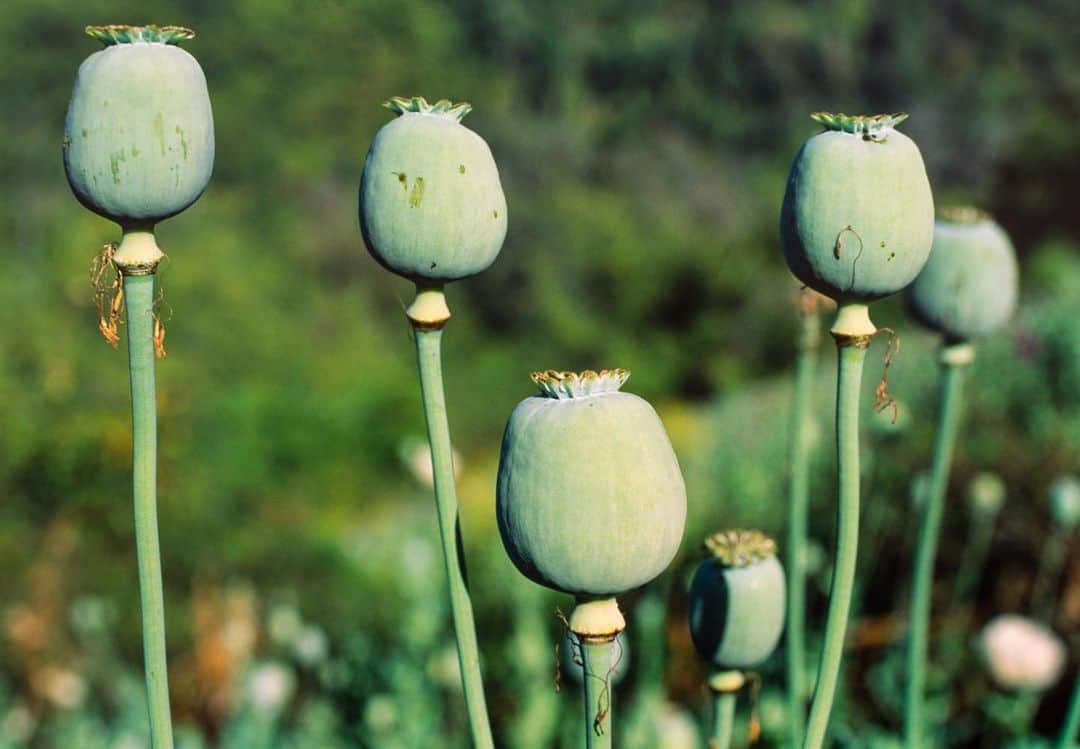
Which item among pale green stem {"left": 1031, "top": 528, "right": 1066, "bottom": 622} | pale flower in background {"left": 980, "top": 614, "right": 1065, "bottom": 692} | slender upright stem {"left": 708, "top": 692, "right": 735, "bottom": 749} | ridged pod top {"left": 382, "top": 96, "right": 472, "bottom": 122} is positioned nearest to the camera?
ridged pod top {"left": 382, "top": 96, "right": 472, "bottom": 122}

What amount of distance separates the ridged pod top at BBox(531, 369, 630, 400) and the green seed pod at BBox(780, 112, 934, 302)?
13 centimetres

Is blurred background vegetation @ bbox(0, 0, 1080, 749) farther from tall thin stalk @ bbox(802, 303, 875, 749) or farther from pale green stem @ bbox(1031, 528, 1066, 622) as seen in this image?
tall thin stalk @ bbox(802, 303, 875, 749)

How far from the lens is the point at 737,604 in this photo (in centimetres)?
101


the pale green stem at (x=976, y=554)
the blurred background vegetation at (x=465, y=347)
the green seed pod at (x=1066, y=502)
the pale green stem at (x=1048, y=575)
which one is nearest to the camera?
the green seed pod at (x=1066, y=502)

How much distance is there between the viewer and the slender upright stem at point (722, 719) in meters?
0.96

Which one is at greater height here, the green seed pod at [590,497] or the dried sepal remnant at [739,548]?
the green seed pod at [590,497]

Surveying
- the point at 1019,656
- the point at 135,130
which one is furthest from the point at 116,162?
the point at 1019,656

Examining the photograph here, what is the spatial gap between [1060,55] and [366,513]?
1254 cm

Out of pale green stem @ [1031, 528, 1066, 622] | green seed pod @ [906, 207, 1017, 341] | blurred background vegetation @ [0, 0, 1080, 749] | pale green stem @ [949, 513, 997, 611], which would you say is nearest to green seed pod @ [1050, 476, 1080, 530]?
blurred background vegetation @ [0, 0, 1080, 749]

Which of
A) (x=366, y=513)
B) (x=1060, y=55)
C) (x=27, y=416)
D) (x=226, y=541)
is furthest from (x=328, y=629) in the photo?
(x=1060, y=55)

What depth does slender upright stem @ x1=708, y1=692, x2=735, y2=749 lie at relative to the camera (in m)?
0.96

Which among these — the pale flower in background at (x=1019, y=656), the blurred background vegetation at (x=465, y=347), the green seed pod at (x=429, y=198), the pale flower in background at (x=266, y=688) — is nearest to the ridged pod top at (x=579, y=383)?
the green seed pod at (x=429, y=198)

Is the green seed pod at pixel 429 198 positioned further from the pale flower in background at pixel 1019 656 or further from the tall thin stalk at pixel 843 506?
the pale flower in background at pixel 1019 656

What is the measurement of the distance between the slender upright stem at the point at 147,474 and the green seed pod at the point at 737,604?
1.40 feet
